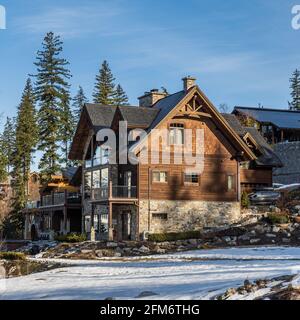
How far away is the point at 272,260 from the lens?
22.6 m

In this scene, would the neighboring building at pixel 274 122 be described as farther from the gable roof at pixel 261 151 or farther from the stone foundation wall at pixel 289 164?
the gable roof at pixel 261 151

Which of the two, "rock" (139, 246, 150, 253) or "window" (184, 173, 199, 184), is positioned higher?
"window" (184, 173, 199, 184)

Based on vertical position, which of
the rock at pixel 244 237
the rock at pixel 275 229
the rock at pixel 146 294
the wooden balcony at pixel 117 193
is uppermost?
the wooden balcony at pixel 117 193

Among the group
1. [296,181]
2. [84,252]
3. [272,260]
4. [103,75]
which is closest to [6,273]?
[84,252]

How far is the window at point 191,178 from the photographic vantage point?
4089 centimetres

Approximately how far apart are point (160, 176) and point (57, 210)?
34.6 ft

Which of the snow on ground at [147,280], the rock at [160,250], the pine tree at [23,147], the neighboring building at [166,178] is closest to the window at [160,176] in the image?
the neighboring building at [166,178]

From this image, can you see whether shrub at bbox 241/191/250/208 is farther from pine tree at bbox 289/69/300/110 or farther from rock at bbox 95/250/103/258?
pine tree at bbox 289/69/300/110

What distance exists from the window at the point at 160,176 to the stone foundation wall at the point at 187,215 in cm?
136

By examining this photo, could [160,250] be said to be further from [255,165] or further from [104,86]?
[104,86]

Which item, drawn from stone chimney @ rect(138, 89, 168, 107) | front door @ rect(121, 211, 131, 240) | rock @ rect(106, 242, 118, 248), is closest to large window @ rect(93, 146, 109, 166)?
front door @ rect(121, 211, 131, 240)

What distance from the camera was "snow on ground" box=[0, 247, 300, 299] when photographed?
14367 mm

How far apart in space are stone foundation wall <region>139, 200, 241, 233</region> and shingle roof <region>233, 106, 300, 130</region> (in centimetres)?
2793
